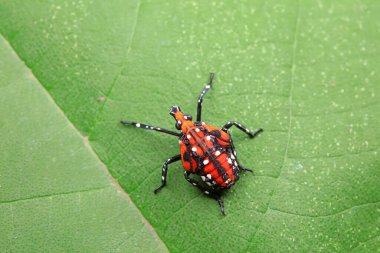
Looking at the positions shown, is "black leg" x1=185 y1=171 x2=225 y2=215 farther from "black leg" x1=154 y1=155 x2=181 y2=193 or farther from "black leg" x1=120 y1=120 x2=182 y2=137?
"black leg" x1=120 y1=120 x2=182 y2=137

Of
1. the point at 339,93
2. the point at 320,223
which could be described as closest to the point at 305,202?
the point at 320,223

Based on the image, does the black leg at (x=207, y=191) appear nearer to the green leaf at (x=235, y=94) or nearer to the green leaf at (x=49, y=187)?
the green leaf at (x=235, y=94)

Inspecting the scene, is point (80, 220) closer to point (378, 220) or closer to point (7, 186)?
point (7, 186)

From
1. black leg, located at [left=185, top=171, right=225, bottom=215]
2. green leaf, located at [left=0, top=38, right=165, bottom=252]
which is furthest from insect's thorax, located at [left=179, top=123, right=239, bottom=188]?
green leaf, located at [left=0, top=38, right=165, bottom=252]

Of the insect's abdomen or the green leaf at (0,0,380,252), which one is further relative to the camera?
the insect's abdomen

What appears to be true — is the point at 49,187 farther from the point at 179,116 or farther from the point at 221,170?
the point at 221,170

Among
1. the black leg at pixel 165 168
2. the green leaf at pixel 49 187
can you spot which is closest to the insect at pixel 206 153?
the black leg at pixel 165 168

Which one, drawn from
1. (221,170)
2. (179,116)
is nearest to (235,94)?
(179,116)
